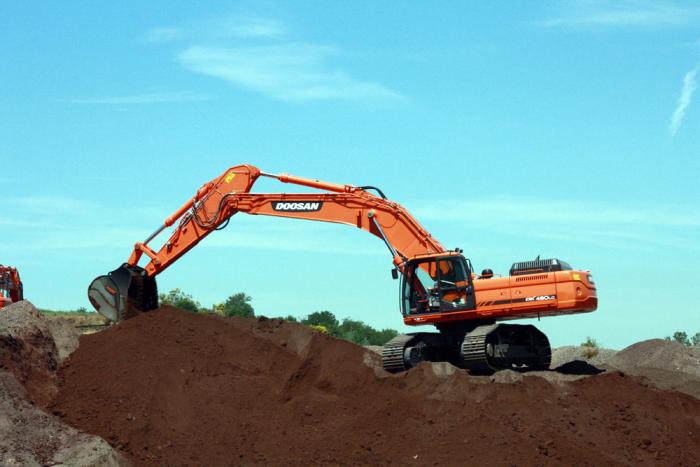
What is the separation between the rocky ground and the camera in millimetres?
15078

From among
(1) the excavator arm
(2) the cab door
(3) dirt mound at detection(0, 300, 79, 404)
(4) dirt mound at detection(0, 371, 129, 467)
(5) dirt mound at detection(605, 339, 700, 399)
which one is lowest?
(4) dirt mound at detection(0, 371, 129, 467)

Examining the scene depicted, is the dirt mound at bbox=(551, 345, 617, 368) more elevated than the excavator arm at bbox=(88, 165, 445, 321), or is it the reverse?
the excavator arm at bbox=(88, 165, 445, 321)

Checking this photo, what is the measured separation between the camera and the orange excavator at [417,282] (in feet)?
69.5

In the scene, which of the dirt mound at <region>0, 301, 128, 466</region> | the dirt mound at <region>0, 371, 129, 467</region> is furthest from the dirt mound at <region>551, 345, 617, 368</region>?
the dirt mound at <region>0, 371, 129, 467</region>

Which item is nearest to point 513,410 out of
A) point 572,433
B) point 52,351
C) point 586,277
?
point 572,433

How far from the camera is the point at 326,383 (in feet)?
63.3

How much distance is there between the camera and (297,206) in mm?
23953

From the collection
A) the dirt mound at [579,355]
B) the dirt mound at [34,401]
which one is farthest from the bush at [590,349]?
the dirt mound at [34,401]

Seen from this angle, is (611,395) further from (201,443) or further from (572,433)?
(201,443)

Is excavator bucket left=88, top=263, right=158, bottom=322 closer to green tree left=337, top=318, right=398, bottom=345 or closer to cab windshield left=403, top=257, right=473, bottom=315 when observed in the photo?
cab windshield left=403, top=257, right=473, bottom=315

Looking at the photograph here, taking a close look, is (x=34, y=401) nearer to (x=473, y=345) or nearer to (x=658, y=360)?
(x=473, y=345)

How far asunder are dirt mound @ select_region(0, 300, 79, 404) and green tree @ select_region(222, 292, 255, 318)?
23.3m

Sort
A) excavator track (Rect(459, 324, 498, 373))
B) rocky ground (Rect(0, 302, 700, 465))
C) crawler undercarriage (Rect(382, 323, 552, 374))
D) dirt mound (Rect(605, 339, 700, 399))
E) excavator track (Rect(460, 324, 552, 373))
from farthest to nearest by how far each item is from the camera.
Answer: dirt mound (Rect(605, 339, 700, 399)) < crawler undercarriage (Rect(382, 323, 552, 374)) < excavator track (Rect(460, 324, 552, 373)) < excavator track (Rect(459, 324, 498, 373)) < rocky ground (Rect(0, 302, 700, 465))

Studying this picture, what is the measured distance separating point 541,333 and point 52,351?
1130cm
